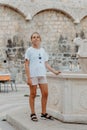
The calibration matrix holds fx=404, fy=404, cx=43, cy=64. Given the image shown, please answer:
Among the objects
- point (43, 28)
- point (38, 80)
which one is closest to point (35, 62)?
point (38, 80)

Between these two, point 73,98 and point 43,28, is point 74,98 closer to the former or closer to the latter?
point 73,98

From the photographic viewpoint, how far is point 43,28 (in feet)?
56.6

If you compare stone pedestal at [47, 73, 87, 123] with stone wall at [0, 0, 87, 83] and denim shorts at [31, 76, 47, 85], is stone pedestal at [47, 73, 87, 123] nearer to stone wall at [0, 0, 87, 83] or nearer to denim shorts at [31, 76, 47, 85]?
denim shorts at [31, 76, 47, 85]

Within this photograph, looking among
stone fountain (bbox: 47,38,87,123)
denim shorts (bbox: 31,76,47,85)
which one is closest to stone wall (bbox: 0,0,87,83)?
denim shorts (bbox: 31,76,47,85)

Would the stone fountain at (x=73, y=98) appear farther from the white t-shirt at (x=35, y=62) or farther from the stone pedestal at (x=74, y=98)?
the white t-shirt at (x=35, y=62)

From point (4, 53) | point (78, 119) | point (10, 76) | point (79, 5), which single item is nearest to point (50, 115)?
point (78, 119)

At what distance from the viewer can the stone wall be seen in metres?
16.6

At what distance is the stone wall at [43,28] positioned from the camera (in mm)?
16641

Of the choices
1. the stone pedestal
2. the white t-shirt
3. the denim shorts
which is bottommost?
the stone pedestal

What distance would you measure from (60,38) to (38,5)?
1.71m

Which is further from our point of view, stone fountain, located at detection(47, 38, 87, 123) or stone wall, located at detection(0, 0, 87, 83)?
stone wall, located at detection(0, 0, 87, 83)

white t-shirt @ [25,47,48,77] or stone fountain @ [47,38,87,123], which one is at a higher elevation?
white t-shirt @ [25,47,48,77]

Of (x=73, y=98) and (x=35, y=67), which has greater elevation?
(x=35, y=67)

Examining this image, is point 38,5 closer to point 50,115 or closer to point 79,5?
point 79,5
